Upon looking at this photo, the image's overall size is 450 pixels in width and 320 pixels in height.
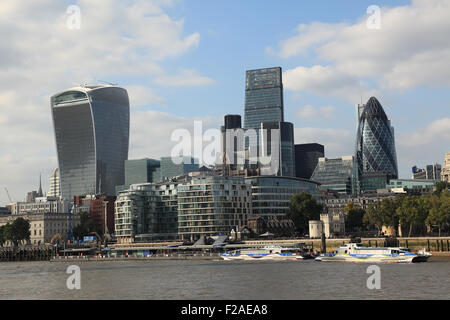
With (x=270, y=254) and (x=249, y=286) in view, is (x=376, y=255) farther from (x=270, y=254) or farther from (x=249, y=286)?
(x=249, y=286)

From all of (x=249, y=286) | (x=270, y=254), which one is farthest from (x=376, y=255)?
(x=249, y=286)

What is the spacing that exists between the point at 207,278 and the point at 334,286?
23.2 meters

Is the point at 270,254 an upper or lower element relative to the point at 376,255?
lower

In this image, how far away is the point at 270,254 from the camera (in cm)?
14550

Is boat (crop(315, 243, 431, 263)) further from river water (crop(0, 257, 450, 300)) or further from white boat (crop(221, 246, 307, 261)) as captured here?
river water (crop(0, 257, 450, 300))

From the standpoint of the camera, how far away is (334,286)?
2862 inches

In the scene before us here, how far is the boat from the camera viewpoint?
4665 inches

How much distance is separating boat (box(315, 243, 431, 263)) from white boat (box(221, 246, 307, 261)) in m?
9.31

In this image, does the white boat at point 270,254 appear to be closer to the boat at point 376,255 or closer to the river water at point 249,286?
the boat at point 376,255

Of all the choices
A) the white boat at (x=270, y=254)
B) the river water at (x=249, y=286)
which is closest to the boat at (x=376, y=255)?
the white boat at (x=270, y=254)

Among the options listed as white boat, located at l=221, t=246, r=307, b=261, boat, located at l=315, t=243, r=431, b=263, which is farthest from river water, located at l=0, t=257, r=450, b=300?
white boat, located at l=221, t=246, r=307, b=261

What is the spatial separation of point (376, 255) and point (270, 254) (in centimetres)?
2940
